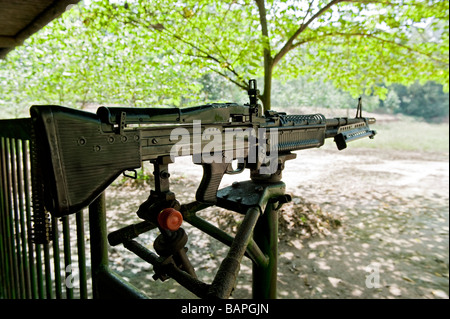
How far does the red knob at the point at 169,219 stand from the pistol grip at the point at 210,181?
0.96 ft

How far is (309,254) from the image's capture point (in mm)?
4414

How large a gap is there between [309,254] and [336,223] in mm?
1308

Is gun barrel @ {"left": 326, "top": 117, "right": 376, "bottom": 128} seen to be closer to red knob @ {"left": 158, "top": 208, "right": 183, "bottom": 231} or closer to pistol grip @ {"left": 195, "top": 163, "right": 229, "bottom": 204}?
pistol grip @ {"left": 195, "top": 163, "right": 229, "bottom": 204}

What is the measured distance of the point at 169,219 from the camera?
1.37m

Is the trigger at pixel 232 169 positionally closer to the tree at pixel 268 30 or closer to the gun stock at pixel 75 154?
the gun stock at pixel 75 154

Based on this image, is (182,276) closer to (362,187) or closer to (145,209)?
(145,209)

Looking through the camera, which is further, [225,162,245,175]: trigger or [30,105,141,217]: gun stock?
[225,162,245,175]: trigger

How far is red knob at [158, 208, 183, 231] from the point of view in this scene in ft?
4.48

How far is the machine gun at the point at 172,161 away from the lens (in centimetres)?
114

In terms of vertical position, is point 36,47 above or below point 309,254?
above

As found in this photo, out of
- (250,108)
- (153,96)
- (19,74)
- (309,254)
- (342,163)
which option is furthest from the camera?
(342,163)

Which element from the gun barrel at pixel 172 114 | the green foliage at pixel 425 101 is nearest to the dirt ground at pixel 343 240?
the gun barrel at pixel 172 114
